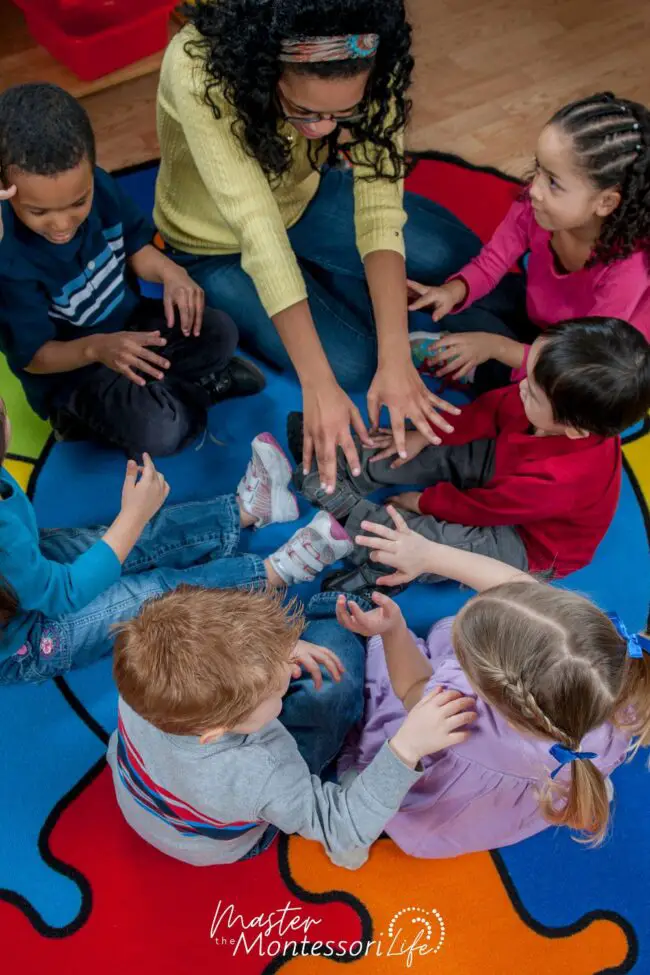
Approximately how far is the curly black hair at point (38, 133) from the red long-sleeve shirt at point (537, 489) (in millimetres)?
714

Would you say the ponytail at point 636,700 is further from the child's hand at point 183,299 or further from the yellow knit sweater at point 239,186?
the child's hand at point 183,299

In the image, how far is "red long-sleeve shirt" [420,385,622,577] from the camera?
1.25 meters

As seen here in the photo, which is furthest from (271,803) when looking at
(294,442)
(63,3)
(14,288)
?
(63,3)

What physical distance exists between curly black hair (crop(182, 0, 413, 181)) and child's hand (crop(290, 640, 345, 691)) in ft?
2.36

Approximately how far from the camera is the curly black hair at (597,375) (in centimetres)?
115

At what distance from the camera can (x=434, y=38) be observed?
219 cm

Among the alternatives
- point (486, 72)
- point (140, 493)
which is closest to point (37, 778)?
point (140, 493)

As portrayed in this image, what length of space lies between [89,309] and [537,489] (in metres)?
0.76

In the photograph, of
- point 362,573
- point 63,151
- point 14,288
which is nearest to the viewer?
point 63,151

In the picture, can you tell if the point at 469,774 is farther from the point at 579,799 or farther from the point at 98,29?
the point at 98,29

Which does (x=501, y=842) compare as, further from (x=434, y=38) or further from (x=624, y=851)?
(x=434, y=38)

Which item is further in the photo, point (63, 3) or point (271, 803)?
point (63, 3)

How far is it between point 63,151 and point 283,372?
23.7 inches

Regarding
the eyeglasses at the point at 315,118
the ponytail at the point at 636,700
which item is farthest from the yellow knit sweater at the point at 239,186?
the ponytail at the point at 636,700
